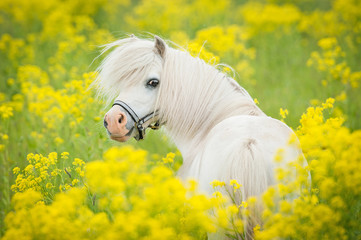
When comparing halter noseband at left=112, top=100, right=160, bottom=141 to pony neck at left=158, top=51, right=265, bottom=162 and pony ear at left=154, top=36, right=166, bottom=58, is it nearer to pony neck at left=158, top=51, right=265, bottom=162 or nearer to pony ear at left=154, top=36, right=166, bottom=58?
pony neck at left=158, top=51, right=265, bottom=162

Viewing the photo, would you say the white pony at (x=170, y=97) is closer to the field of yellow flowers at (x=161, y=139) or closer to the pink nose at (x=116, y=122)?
the pink nose at (x=116, y=122)

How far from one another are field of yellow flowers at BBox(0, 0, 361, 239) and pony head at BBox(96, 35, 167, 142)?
21 centimetres

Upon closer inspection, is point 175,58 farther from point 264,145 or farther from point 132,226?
point 132,226

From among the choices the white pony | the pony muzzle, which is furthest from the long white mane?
the pony muzzle

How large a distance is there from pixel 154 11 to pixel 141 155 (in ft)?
26.5

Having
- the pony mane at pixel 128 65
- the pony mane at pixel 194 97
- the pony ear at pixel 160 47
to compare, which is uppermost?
the pony ear at pixel 160 47

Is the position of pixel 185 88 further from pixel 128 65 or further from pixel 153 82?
pixel 128 65

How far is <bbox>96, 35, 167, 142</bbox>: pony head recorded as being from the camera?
2668 mm

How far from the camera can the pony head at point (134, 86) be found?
267 centimetres

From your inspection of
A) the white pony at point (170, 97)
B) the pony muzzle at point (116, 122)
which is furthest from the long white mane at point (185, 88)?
the pony muzzle at point (116, 122)

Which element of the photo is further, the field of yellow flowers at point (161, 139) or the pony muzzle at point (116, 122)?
the pony muzzle at point (116, 122)

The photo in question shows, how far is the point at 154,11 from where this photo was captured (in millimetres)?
9406

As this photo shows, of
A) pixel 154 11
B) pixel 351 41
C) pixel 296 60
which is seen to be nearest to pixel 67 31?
pixel 154 11

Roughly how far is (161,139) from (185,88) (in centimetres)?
83
